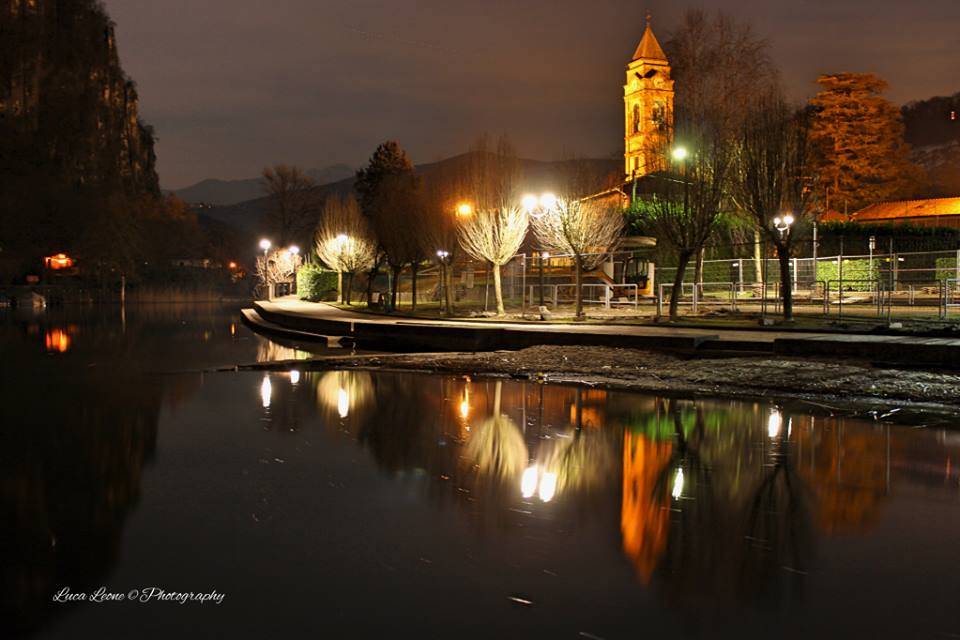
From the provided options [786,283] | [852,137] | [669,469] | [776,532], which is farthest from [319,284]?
[776,532]

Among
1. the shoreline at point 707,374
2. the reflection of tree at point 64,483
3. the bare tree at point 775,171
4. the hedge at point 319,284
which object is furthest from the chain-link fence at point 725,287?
the reflection of tree at point 64,483

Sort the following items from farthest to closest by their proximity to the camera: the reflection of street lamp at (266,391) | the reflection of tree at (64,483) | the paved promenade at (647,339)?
the paved promenade at (647,339), the reflection of street lamp at (266,391), the reflection of tree at (64,483)

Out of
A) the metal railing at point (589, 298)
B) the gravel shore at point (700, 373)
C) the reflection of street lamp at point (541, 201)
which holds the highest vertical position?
the reflection of street lamp at point (541, 201)

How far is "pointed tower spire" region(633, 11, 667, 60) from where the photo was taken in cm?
7575

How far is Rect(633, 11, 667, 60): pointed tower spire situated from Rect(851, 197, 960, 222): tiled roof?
30549 mm

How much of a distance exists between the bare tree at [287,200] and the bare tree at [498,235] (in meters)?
60.9

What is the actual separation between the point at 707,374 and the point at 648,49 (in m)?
68.7

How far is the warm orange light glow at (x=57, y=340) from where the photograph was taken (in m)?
22.4

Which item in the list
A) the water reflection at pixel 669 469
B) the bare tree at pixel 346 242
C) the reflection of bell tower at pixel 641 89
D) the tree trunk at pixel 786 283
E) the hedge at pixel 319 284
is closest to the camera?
the water reflection at pixel 669 469

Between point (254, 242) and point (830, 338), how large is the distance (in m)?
145

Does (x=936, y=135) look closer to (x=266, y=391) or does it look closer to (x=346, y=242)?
(x=346, y=242)

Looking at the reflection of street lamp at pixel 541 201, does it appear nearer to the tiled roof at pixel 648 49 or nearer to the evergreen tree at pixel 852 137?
the evergreen tree at pixel 852 137

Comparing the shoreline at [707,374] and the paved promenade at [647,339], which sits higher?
the paved promenade at [647,339]

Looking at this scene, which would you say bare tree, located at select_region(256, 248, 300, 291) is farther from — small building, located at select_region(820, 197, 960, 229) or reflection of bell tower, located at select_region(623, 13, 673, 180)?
small building, located at select_region(820, 197, 960, 229)
